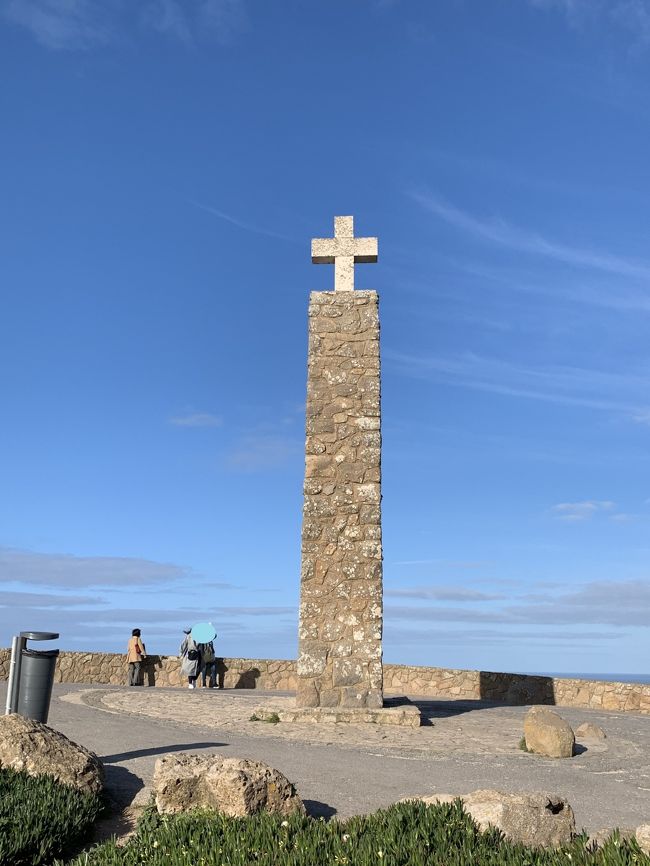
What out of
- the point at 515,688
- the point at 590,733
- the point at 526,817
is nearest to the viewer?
the point at 526,817

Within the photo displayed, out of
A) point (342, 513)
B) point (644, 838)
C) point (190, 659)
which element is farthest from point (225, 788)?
point (190, 659)

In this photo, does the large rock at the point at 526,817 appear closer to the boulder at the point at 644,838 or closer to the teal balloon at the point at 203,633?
the boulder at the point at 644,838

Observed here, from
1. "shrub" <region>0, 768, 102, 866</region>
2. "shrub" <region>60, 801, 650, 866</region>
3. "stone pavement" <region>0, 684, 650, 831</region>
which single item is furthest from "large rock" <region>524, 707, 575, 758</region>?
"shrub" <region>0, 768, 102, 866</region>

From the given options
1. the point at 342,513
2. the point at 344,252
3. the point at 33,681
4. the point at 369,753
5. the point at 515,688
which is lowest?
the point at 369,753

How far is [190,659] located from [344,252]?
10141 millimetres

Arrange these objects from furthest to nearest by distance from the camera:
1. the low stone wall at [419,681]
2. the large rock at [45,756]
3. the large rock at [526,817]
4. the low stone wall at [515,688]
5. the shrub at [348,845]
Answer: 1. the low stone wall at [419,681]
2. the low stone wall at [515,688]
3. the large rock at [45,756]
4. the large rock at [526,817]
5. the shrub at [348,845]

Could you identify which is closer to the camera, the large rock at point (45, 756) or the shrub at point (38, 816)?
the shrub at point (38, 816)

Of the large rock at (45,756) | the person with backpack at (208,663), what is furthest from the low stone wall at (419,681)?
the large rock at (45,756)

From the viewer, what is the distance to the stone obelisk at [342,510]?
39.2ft

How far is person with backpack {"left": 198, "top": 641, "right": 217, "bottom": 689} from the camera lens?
1870 centimetres

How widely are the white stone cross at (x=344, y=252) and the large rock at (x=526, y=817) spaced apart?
31.2 ft

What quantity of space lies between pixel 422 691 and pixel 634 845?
14591 mm

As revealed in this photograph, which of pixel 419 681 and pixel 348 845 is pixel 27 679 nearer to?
pixel 348 845

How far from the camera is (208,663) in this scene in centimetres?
1881
